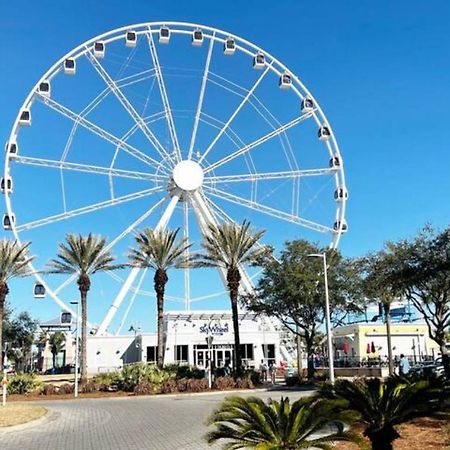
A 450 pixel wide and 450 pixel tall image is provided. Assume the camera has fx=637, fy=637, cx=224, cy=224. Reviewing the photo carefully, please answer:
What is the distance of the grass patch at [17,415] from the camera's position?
57.7 ft

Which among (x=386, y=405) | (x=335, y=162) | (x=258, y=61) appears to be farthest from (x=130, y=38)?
(x=386, y=405)

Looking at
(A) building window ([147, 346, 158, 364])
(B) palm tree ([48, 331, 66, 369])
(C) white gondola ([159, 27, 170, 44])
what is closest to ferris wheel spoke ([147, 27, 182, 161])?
(C) white gondola ([159, 27, 170, 44])

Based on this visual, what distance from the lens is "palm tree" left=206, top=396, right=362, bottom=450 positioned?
8.90 metres

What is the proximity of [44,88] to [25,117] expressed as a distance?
2.07 metres

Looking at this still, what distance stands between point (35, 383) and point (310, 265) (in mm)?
16831

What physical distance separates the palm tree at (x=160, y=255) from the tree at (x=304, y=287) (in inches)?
209

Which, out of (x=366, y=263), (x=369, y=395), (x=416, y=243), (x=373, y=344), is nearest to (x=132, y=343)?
(x=373, y=344)

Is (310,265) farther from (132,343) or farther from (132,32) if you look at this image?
(132,343)

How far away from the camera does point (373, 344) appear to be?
58.9 meters

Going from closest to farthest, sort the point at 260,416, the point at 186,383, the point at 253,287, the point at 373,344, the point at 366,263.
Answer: the point at 260,416, the point at 186,383, the point at 366,263, the point at 253,287, the point at 373,344

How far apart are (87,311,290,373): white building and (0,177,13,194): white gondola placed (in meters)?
23.9

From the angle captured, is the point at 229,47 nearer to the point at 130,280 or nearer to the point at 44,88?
the point at 44,88

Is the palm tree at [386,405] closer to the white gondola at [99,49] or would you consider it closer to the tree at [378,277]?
the tree at [378,277]

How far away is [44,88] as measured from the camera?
125 feet
